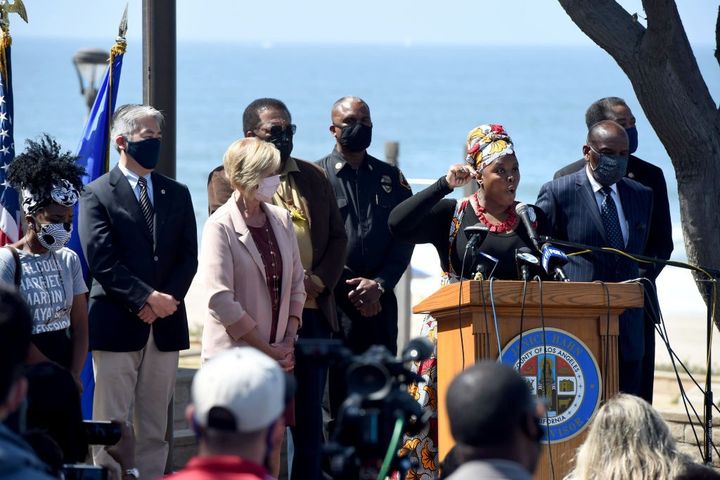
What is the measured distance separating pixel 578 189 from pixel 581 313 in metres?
1.35

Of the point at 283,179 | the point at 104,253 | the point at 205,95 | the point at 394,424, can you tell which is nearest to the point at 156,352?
the point at 104,253

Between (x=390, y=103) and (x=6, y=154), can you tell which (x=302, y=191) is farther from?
(x=390, y=103)

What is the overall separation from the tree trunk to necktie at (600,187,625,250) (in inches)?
38.8

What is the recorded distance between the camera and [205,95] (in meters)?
125

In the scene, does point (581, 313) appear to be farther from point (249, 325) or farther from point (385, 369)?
point (385, 369)

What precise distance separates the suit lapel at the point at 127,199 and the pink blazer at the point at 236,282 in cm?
43

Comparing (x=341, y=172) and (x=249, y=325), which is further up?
(x=341, y=172)

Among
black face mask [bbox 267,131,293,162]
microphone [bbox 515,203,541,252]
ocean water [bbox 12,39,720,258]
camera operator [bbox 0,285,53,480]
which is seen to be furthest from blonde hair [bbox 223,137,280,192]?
ocean water [bbox 12,39,720,258]

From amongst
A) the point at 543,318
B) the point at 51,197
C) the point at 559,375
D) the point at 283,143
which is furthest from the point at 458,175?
the point at 51,197

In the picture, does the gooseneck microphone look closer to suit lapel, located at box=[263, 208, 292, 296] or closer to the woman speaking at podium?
the woman speaking at podium

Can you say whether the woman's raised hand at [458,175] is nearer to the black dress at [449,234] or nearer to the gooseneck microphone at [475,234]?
the black dress at [449,234]

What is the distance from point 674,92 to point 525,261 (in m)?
2.34

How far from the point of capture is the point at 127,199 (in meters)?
7.16

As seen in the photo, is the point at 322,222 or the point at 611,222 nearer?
the point at 611,222
